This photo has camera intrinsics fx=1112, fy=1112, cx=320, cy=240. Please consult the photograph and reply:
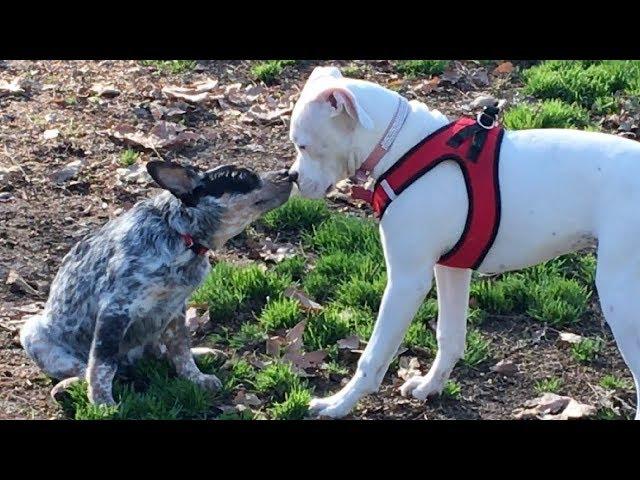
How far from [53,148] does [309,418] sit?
147 inches

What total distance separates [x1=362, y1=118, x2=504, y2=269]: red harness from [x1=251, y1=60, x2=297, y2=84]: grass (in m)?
4.36

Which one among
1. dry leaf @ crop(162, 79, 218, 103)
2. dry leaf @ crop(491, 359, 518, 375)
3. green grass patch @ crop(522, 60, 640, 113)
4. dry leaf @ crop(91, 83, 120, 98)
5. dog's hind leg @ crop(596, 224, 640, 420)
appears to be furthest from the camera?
dry leaf @ crop(91, 83, 120, 98)

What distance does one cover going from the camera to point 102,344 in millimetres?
5398

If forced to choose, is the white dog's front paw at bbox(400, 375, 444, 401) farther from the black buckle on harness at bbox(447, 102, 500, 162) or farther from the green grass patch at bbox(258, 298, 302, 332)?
the black buckle on harness at bbox(447, 102, 500, 162)

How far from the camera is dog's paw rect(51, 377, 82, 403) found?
5492mm

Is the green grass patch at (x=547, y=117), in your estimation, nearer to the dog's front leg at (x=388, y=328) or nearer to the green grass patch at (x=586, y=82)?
the green grass patch at (x=586, y=82)

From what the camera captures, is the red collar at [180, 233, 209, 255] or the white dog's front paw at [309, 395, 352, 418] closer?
the white dog's front paw at [309, 395, 352, 418]

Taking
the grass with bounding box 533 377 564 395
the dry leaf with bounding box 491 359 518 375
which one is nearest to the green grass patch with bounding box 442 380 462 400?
the dry leaf with bounding box 491 359 518 375

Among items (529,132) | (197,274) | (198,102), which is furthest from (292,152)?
(529,132)

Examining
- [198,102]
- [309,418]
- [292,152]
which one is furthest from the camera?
[198,102]

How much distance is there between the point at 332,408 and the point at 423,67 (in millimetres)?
4594

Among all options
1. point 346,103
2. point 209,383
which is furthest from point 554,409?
point 346,103

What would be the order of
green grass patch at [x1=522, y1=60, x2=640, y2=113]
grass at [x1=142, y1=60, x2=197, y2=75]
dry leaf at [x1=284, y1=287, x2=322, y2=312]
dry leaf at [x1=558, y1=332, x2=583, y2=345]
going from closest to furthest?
dry leaf at [x1=558, y1=332, x2=583, y2=345] → dry leaf at [x1=284, y1=287, x2=322, y2=312] → green grass patch at [x1=522, y1=60, x2=640, y2=113] → grass at [x1=142, y1=60, x2=197, y2=75]

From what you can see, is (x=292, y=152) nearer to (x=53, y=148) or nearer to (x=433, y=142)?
(x=53, y=148)
